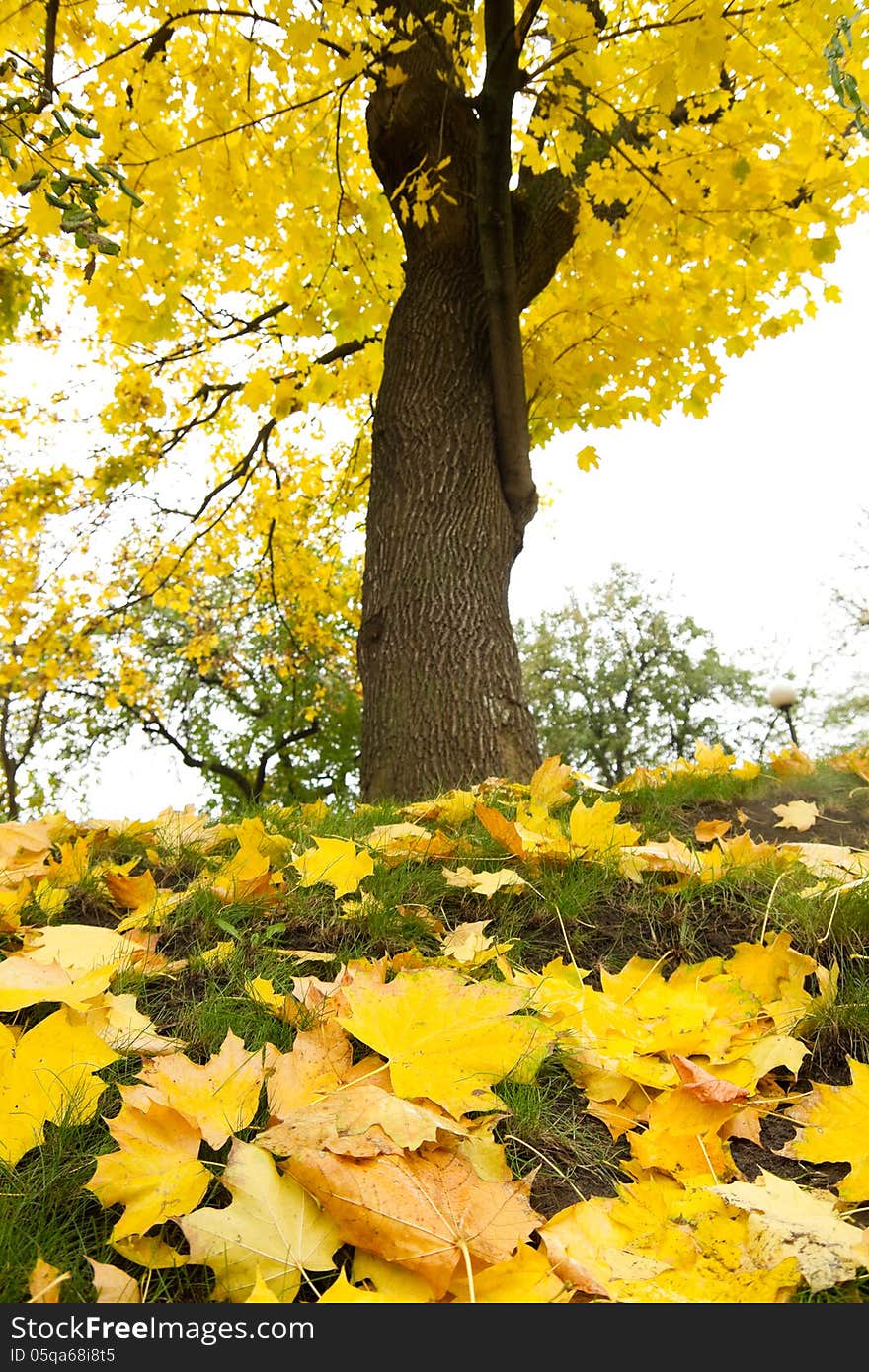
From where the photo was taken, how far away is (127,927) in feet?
5.05

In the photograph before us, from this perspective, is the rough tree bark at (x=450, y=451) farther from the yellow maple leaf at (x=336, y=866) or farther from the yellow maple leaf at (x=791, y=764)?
the yellow maple leaf at (x=336, y=866)

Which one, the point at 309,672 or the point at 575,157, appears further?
the point at 309,672

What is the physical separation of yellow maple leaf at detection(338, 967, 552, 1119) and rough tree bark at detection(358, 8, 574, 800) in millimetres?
2227

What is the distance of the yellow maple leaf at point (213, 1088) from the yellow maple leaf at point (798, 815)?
1867mm

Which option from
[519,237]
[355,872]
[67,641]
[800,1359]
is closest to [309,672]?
[67,641]

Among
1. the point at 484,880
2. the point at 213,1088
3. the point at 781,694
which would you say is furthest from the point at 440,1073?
the point at 781,694

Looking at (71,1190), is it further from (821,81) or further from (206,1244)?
(821,81)

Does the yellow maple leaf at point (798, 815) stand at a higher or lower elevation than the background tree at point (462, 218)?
lower

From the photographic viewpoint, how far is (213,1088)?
97 cm

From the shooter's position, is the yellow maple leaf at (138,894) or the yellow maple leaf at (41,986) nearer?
the yellow maple leaf at (41,986)

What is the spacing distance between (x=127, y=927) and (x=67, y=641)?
7217mm

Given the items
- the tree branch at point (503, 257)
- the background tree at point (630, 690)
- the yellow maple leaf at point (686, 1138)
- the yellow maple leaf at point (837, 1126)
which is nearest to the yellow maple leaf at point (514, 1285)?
the yellow maple leaf at point (686, 1138)

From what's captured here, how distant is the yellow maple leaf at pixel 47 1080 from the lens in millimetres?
886

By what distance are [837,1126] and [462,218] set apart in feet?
15.1
